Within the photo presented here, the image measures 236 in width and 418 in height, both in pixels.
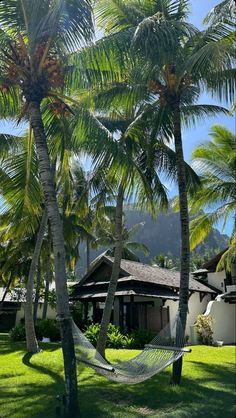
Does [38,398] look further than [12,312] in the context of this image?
No

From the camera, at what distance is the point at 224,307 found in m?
22.7

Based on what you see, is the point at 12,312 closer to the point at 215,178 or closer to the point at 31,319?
the point at 31,319

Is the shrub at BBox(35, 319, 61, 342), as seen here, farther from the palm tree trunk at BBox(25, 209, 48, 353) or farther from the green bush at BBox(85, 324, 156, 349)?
the palm tree trunk at BBox(25, 209, 48, 353)

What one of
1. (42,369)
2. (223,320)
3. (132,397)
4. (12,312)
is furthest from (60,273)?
(12,312)

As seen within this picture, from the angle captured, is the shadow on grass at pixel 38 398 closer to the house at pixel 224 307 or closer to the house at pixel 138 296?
the house at pixel 138 296

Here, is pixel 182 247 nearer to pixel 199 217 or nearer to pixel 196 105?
pixel 196 105

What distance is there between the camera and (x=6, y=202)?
10.3 meters

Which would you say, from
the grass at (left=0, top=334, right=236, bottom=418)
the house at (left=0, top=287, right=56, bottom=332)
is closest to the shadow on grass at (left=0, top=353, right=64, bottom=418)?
the grass at (left=0, top=334, right=236, bottom=418)

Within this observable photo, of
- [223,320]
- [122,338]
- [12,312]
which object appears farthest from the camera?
[12,312]

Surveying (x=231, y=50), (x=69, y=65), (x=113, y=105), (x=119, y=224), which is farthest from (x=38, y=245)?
(x=231, y=50)

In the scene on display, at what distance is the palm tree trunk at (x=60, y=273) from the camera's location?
21.2ft

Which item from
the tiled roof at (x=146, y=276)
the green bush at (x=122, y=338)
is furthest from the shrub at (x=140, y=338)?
the tiled roof at (x=146, y=276)

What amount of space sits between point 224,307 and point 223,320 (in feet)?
2.34

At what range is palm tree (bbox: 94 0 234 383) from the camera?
8438 mm
